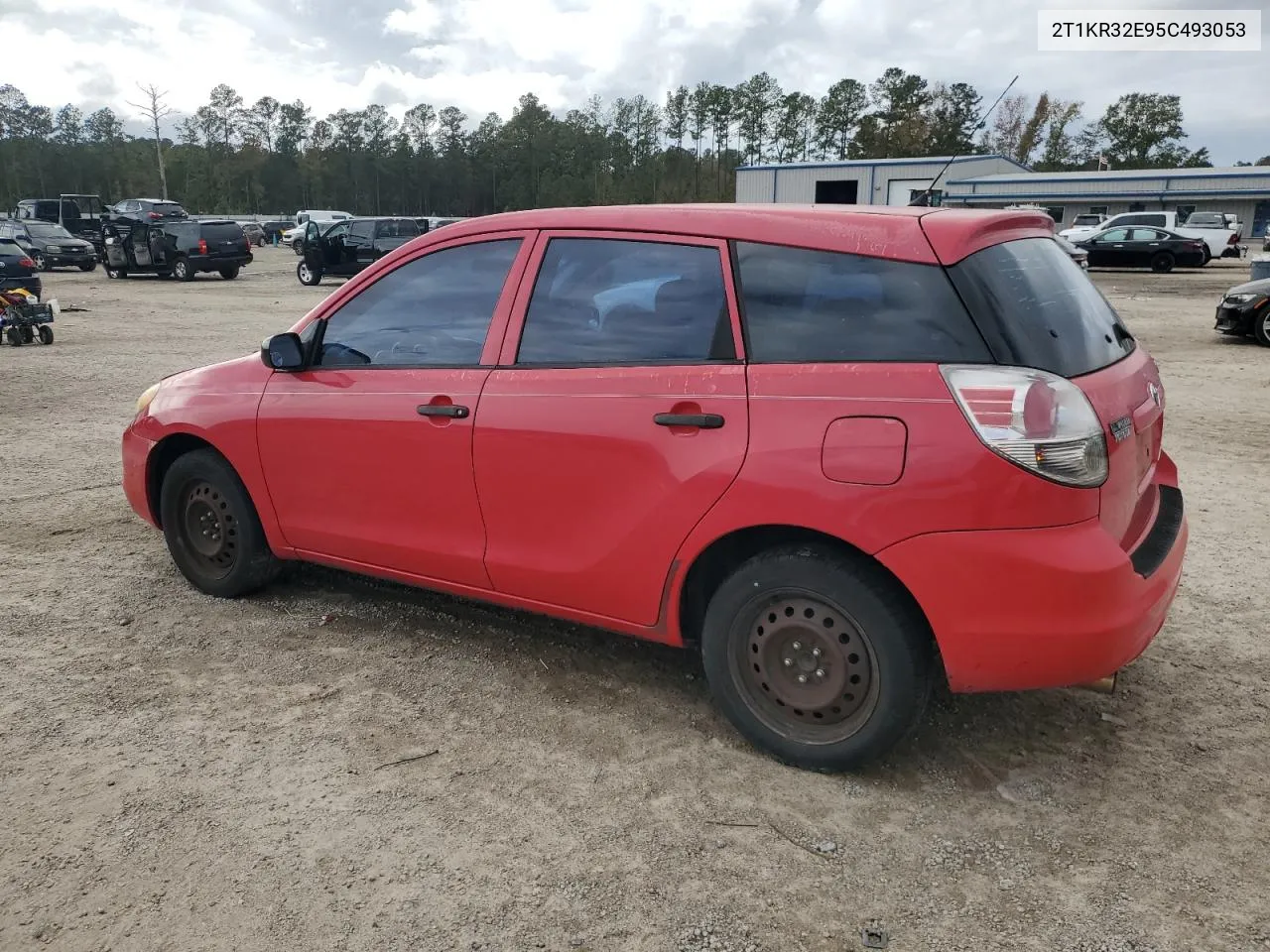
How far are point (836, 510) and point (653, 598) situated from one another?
74cm

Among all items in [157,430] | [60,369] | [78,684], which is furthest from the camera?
[60,369]

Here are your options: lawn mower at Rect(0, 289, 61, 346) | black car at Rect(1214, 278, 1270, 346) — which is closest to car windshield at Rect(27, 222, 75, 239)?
lawn mower at Rect(0, 289, 61, 346)

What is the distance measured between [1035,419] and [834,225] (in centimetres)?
84

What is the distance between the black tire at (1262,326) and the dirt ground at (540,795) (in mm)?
10874

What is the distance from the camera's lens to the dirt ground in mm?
2379

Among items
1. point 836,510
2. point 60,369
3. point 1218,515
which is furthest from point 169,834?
point 60,369

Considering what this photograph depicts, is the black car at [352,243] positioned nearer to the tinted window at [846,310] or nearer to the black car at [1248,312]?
the black car at [1248,312]

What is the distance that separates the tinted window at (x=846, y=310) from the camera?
267 cm

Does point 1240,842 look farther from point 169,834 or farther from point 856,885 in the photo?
point 169,834

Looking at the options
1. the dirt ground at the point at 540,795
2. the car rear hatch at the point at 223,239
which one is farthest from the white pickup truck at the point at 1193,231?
the dirt ground at the point at 540,795

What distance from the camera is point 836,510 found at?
2695 mm

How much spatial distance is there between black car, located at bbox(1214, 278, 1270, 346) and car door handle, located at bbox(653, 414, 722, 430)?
544 inches

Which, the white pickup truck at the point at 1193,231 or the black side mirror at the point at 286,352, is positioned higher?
the white pickup truck at the point at 1193,231

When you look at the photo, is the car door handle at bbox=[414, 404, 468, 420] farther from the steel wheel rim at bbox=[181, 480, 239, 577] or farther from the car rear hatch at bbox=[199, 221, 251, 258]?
the car rear hatch at bbox=[199, 221, 251, 258]
